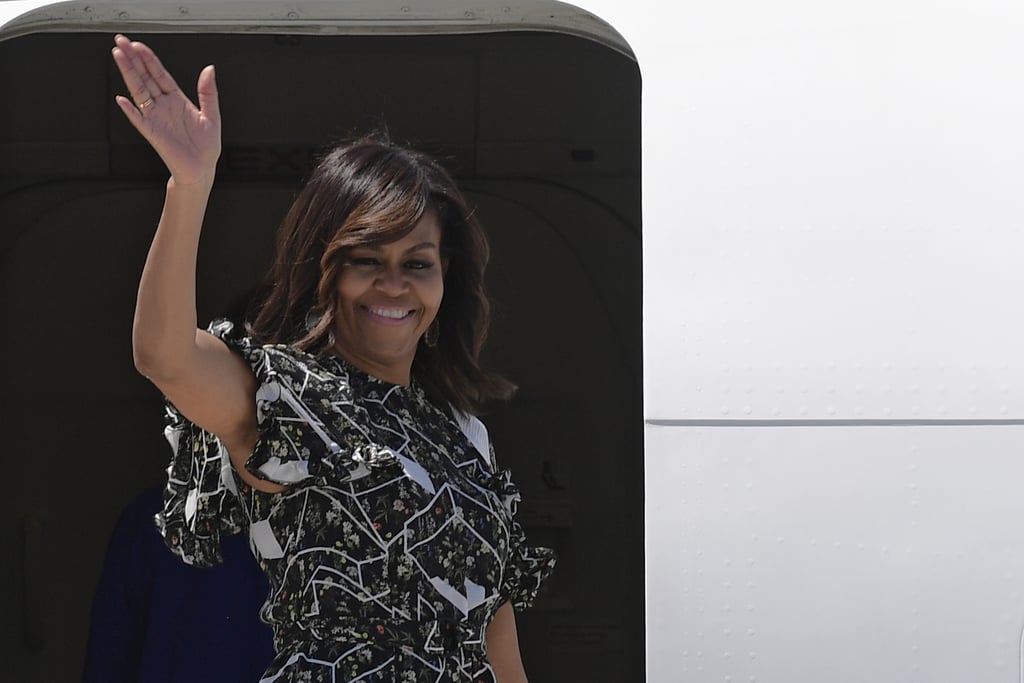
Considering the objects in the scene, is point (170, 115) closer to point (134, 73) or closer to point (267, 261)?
point (134, 73)

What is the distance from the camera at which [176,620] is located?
2.89m

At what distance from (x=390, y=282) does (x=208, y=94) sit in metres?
0.46

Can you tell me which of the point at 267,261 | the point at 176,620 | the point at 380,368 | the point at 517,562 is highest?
the point at 267,261

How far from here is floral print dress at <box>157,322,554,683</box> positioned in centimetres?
157

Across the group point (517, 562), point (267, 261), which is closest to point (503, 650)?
point (517, 562)

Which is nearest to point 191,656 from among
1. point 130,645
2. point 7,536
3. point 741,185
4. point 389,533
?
point 130,645

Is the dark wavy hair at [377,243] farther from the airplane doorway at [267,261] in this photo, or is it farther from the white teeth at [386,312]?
the airplane doorway at [267,261]

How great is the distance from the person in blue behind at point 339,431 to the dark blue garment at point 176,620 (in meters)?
1.14

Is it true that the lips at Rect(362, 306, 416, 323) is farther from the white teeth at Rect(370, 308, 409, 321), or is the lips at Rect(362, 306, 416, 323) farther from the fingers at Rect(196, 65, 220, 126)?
the fingers at Rect(196, 65, 220, 126)

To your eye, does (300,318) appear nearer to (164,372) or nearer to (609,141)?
(164,372)

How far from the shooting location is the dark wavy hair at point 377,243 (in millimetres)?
1761

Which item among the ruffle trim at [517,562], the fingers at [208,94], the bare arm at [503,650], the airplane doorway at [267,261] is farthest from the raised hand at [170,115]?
the airplane doorway at [267,261]

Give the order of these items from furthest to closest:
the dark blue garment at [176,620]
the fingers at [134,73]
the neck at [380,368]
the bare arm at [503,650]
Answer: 1. the dark blue garment at [176,620]
2. the bare arm at [503,650]
3. the neck at [380,368]
4. the fingers at [134,73]

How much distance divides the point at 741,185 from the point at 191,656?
1747 millimetres
